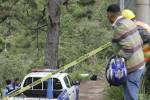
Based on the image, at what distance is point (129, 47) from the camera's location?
21.6ft

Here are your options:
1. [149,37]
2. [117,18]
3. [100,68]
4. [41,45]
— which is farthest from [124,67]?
[100,68]

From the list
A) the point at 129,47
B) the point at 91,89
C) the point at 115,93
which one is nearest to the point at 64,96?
the point at 115,93

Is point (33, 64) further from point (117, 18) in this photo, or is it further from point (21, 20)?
point (117, 18)

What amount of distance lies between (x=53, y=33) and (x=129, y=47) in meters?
16.5

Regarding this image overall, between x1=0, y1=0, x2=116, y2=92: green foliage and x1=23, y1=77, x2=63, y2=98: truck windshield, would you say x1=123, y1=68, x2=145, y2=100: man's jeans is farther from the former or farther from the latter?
x1=0, y1=0, x2=116, y2=92: green foliage

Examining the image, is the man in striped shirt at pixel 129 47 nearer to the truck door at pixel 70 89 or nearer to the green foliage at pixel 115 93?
the green foliage at pixel 115 93

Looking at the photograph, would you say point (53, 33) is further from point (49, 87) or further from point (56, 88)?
point (49, 87)

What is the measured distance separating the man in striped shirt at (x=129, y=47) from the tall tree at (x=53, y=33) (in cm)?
1608

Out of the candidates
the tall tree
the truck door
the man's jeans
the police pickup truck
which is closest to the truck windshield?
the police pickup truck

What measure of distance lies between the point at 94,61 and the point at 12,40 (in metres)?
7.85

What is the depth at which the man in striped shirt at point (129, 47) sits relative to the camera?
21.6ft

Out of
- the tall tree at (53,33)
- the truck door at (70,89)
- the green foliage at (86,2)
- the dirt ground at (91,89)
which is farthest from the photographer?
the dirt ground at (91,89)

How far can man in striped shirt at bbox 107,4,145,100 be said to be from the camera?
659cm

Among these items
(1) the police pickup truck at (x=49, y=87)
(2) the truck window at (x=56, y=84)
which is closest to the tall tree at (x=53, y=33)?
(1) the police pickup truck at (x=49, y=87)
